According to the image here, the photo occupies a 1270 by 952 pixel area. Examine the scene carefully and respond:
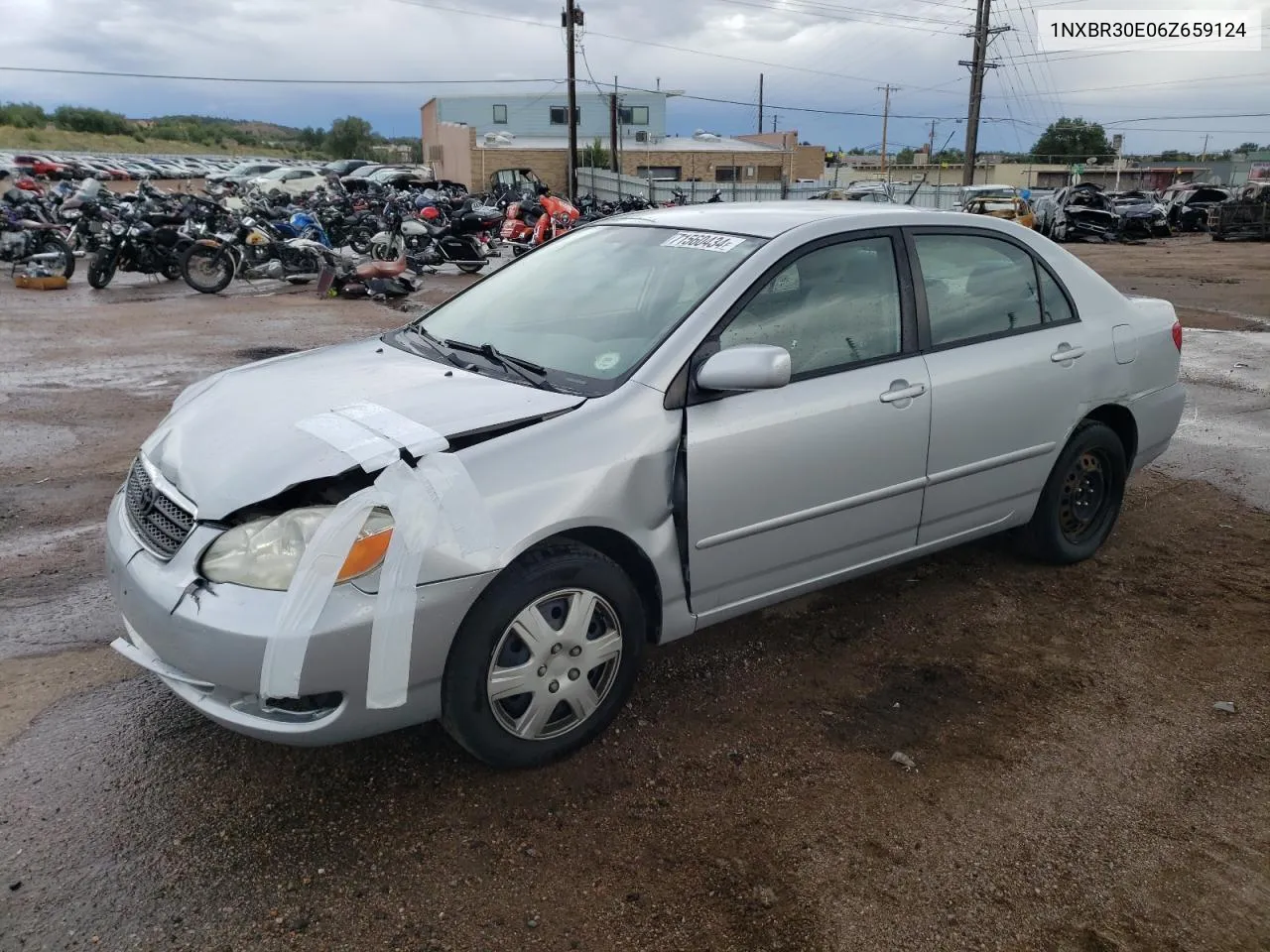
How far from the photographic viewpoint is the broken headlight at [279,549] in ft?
8.16

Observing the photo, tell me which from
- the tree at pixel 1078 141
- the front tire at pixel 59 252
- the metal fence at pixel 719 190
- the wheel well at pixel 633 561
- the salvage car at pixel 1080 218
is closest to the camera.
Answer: the wheel well at pixel 633 561

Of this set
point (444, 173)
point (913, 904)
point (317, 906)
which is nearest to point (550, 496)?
point (317, 906)

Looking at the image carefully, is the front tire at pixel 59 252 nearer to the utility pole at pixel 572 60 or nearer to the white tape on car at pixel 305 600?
the white tape on car at pixel 305 600

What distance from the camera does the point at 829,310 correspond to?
352 cm

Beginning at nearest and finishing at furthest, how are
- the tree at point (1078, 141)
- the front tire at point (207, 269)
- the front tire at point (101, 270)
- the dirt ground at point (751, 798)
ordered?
the dirt ground at point (751, 798) < the front tire at point (207, 269) < the front tire at point (101, 270) < the tree at point (1078, 141)

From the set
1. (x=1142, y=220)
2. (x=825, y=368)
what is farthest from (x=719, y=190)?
(x=825, y=368)

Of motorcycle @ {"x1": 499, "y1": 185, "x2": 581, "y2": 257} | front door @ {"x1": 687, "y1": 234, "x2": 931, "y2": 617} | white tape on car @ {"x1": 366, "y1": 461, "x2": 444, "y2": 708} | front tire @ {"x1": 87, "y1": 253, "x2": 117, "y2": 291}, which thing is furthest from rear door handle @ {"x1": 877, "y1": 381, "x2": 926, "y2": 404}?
motorcycle @ {"x1": 499, "y1": 185, "x2": 581, "y2": 257}

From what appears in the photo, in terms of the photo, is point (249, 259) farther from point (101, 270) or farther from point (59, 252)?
point (59, 252)

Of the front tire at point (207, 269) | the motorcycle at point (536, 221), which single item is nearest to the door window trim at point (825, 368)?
the front tire at point (207, 269)

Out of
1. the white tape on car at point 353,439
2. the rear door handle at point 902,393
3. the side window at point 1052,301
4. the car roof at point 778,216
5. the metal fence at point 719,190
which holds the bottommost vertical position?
the rear door handle at point 902,393

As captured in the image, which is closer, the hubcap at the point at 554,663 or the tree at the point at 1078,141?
the hubcap at the point at 554,663

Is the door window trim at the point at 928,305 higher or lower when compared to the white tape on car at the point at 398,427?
higher

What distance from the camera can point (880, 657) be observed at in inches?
146

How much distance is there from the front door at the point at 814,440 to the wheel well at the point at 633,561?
5.3 inches
